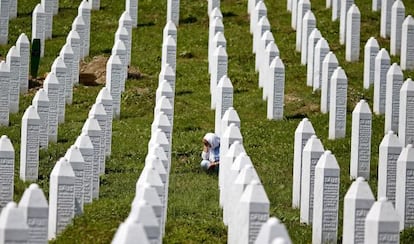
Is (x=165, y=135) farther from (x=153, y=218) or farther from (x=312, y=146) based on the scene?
(x=153, y=218)

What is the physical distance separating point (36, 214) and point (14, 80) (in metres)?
10.8

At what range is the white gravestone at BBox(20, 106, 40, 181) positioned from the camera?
1909cm

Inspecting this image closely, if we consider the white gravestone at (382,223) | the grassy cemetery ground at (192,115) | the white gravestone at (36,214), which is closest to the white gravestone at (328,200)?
the grassy cemetery ground at (192,115)

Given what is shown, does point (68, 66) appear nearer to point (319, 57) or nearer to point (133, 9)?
point (319, 57)

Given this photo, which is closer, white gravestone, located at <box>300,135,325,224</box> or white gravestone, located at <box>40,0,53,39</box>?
white gravestone, located at <box>300,135,325,224</box>

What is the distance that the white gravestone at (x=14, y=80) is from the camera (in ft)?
78.3

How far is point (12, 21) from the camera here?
31.0m

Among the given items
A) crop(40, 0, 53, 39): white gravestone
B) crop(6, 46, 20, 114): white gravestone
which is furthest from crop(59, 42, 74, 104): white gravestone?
crop(40, 0, 53, 39): white gravestone

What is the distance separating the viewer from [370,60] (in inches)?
993

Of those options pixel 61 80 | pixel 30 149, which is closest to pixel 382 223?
pixel 30 149

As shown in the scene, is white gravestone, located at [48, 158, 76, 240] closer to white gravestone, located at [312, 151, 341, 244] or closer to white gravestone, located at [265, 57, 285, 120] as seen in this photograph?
white gravestone, located at [312, 151, 341, 244]

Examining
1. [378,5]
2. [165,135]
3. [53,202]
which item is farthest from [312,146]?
[378,5]

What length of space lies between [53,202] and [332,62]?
373 inches

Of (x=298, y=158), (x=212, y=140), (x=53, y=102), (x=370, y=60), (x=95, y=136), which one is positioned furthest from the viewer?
(x=370, y=60)
